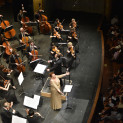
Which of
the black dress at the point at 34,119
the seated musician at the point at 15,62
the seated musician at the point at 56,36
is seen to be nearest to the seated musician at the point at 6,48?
the seated musician at the point at 15,62

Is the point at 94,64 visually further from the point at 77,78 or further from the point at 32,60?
the point at 32,60

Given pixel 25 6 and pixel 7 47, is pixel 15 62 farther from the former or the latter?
pixel 25 6

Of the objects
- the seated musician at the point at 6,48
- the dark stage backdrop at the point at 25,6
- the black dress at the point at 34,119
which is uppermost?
the dark stage backdrop at the point at 25,6

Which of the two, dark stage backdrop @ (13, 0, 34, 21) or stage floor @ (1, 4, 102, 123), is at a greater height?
dark stage backdrop @ (13, 0, 34, 21)

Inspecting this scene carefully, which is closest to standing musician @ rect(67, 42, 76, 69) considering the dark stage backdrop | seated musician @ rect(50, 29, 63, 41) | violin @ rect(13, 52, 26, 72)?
seated musician @ rect(50, 29, 63, 41)

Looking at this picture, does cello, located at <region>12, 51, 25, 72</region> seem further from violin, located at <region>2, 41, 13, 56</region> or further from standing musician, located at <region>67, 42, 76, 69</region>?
standing musician, located at <region>67, 42, 76, 69</region>

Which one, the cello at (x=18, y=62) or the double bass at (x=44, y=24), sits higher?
the double bass at (x=44, y=24)

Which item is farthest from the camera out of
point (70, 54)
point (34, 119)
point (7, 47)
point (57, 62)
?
point (7, 47)

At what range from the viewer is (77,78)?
7508 mm

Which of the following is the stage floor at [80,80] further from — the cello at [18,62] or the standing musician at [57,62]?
the standing musician at [57,62]

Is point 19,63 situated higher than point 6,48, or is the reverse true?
point 6,48

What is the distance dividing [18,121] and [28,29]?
192 inches

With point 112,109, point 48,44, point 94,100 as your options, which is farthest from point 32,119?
point 48,44

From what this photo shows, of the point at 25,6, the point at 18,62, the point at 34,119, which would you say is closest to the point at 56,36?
the point at 18,62
